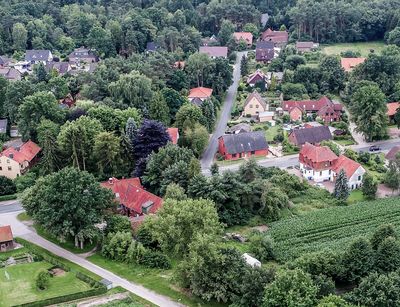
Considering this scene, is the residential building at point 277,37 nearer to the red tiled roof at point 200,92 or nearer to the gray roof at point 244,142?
the red tiled roof at point 200,92

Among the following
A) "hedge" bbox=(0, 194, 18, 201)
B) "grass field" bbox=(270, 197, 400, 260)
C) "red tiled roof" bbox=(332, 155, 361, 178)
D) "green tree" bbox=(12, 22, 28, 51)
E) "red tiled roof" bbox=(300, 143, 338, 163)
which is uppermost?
"green tree" bbox=(12, 22, 28, 51)

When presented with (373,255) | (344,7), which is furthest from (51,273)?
(344,7)

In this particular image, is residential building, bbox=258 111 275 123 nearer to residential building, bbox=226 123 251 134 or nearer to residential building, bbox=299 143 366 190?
residential building, bbox=226 123 251 134

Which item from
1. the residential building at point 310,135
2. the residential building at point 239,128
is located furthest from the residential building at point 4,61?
A: the residential building at point 310,135

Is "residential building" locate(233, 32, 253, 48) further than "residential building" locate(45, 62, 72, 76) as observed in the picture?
Yes

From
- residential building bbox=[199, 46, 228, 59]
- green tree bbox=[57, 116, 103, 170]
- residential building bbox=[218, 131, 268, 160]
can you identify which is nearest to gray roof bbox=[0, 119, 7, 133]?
green tree bbox=[57, 116, 103, 170]

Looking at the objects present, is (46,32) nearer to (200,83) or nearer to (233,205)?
(200,83)

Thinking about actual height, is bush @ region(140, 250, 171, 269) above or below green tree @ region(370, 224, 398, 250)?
below


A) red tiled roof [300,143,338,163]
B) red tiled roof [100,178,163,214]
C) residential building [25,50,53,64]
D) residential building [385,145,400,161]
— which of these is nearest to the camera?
red tiled roof [100,178,163,214]
